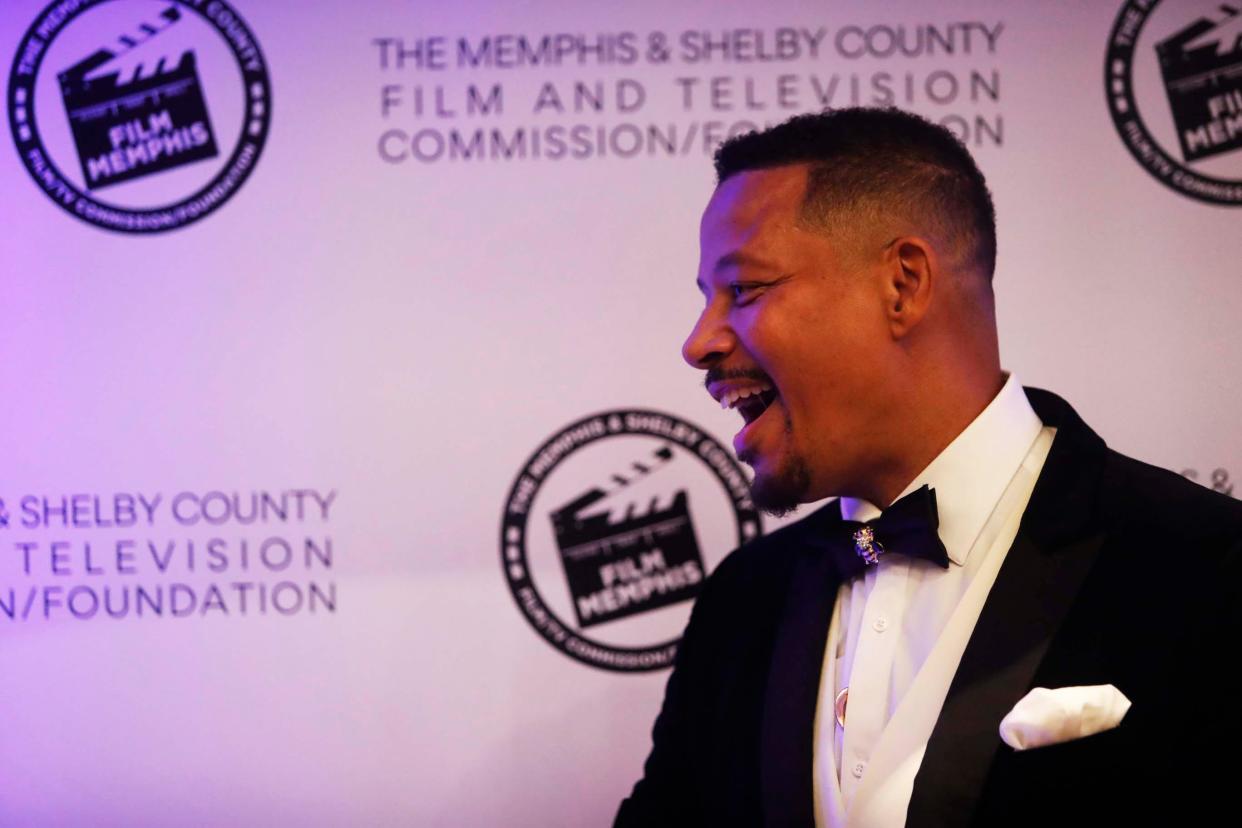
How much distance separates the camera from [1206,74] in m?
1.92

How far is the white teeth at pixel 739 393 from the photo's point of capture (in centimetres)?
143

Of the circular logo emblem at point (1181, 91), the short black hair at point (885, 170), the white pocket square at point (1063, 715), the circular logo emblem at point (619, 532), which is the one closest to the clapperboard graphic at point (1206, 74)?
the circular logo emblem at point (1181, 91)

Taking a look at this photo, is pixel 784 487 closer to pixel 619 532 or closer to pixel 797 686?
pixel 797 686

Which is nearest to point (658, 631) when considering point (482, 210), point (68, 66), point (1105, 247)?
point (482, 210)

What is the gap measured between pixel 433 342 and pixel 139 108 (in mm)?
612

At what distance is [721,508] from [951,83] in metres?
0.79

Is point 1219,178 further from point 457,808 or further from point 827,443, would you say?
point 457,808

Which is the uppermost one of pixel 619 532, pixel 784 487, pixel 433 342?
pixel 433 342

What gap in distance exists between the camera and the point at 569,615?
1922 millimetres

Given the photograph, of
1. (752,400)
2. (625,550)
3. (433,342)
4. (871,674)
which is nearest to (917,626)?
(871,674)

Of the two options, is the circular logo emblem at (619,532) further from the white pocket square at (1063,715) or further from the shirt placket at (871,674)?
the white pocket square at (1063,715)

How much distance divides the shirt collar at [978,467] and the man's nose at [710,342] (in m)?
0.28

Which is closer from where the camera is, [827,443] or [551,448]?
[827,443]

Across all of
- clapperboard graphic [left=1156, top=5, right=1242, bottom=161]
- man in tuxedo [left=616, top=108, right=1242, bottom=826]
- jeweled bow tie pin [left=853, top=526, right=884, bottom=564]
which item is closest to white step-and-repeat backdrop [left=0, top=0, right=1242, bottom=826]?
clapperboard graphic [left=1156, top=5, right=1242, bottom=161]
